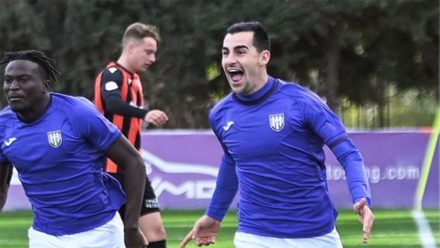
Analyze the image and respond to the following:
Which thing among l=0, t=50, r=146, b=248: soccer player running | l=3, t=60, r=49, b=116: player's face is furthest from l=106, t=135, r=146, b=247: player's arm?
l=3, t=60, r=49, b=116: player's face

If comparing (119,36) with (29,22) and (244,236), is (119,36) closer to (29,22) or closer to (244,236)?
(29,22)

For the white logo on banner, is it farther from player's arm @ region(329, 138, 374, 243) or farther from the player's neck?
player's arm @ region(329, 138, 374, 243)

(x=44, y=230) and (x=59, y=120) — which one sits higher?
(x=59, y=120)

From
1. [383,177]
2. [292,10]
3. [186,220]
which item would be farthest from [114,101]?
[292,10]

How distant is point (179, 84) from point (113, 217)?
19.1 metres

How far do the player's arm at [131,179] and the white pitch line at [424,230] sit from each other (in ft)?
22.5

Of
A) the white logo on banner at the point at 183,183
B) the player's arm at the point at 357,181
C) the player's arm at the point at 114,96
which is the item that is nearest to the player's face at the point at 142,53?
the player's arm at the point at 114,96

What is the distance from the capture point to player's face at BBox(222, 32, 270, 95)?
629 cm

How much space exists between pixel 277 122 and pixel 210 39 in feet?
60.5

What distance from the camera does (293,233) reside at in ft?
20.6

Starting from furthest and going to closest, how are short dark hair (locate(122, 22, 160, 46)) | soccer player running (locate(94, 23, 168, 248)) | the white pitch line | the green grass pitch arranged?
1. the green grass pitch
2. the white pitch line
3. short dark hair (locate(122, 22, 160, 46))
4. soccer player running (locate(94, 23, 168, 248))

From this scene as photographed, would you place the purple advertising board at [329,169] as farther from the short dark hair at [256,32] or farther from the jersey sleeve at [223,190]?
the short dark hair at [256,32]

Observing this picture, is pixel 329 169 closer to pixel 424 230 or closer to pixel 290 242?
pixel 424 230

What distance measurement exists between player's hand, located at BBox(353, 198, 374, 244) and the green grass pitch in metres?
6.77
